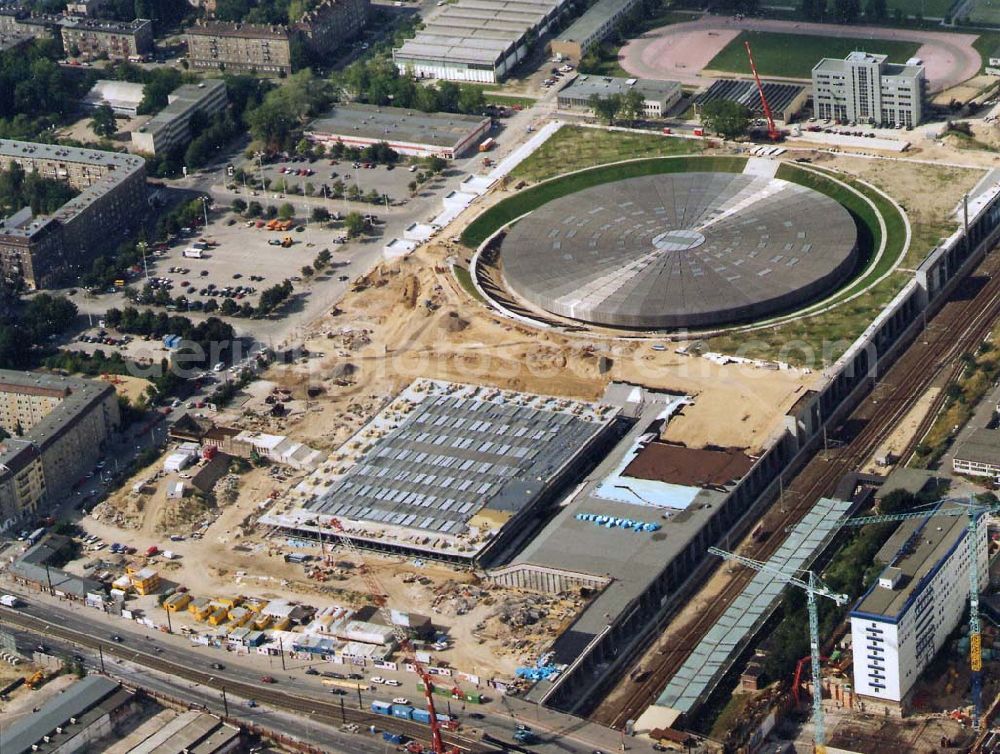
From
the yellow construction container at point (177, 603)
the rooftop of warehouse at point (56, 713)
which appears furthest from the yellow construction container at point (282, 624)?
the rooftop of warehouse at point (56, 713)

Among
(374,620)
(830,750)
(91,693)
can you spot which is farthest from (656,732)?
(91,693)

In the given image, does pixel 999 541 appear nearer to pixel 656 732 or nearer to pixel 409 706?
pixel 656 732

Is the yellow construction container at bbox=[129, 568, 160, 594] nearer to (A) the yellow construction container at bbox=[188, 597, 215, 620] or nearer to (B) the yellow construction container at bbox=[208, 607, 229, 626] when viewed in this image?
(A) the yellow construction container at bbox=[188, 597, 215, 620]

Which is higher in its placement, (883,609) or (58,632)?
(883,609)

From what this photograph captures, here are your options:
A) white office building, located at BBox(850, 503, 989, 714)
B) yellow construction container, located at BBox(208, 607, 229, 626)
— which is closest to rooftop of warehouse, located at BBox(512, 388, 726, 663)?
white office building, located at BBox(850, 503, 989, 714)

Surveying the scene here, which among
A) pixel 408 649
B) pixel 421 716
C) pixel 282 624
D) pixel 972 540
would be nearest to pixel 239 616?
pixel 282 624

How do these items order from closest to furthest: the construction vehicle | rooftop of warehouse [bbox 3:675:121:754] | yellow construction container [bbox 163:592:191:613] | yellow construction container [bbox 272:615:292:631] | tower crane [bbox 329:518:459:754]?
tower crane [bbox 329:518:459:754], rooftop of warehouse [bbox 3:675:121:754], the construction vehicle, yellow construction container [bbox 272:615:292:631], yellow construction container [bbox 163:592:191:613]
